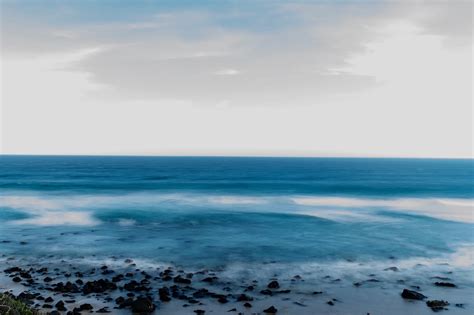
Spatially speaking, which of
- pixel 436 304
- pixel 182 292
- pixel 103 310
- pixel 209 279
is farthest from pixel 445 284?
pixel 103 310

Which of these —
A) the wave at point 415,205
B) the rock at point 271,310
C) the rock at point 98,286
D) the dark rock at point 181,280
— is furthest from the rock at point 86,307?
the wave at point 415,205

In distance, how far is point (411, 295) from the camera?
2217 cm

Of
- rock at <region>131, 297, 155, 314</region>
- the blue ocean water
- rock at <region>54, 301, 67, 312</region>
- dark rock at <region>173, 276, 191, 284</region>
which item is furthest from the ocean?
rock at <region>54, 301, 67, 312</region>

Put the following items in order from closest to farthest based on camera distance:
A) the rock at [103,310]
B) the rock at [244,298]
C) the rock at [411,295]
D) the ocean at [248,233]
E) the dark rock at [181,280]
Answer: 1. the rock at [103,310]
2. the rock at [244,298]
3. the rock at [411,295]
4. the dark rock at [181,280]
5. the ocean at [248,233]

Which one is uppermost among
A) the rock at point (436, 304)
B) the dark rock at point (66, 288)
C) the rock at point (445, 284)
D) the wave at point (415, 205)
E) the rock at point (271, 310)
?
the dark rock at point (66, 288)

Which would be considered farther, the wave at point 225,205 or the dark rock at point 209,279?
the wave at point 225,205

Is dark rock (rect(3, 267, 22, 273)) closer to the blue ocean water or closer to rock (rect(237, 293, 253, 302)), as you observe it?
the blue ocean water

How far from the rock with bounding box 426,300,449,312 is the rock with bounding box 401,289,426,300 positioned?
2.77ft

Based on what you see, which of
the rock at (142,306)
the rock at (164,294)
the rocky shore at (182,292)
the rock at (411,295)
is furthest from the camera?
the rock at (411,295)

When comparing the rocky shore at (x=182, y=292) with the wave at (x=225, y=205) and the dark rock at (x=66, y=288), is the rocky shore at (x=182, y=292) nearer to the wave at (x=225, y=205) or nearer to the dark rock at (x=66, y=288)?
the dark rock at (x=66, y=288)

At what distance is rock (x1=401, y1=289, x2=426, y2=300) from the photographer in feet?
72.3

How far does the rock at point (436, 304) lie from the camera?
20.6 meters

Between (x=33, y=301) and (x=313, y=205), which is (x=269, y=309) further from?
(x=313, y=205)

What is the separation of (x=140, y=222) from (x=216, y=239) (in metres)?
13.7
